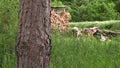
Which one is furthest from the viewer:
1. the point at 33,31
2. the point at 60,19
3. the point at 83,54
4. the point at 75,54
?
the point at 60,19

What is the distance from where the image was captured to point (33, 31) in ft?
16.7

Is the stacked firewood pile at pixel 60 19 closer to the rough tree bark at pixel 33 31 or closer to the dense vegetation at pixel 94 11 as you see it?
the rough tree bark at pixel 33 31

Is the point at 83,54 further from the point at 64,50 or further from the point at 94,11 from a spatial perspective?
the point at 94,11

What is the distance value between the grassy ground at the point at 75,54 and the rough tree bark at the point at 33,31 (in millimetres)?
2050

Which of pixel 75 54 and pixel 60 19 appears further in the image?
pixel 60 19

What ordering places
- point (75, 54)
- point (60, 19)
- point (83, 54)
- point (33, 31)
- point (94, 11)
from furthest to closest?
point (94, 11), point (60, 19), point (83, 54), point (75, 54), point (33, 31)

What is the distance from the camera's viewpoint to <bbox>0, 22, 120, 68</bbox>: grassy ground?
7.45 metres

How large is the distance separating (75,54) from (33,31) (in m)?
3.36

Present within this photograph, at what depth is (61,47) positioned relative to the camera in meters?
8.74

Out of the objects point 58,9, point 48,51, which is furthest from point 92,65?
point 58,9

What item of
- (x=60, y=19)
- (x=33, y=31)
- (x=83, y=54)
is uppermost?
(x=33, y=31)

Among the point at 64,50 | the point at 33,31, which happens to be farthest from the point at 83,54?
the point at 33,31

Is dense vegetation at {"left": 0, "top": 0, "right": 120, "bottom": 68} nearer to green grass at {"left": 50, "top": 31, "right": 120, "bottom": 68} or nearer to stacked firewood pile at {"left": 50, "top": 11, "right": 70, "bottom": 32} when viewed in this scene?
green grass at {"left": 50, "top": 31, "right": 120, "bottom": 68}

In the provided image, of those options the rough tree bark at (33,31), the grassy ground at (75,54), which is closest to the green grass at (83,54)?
the grassy ground at (75,54)
